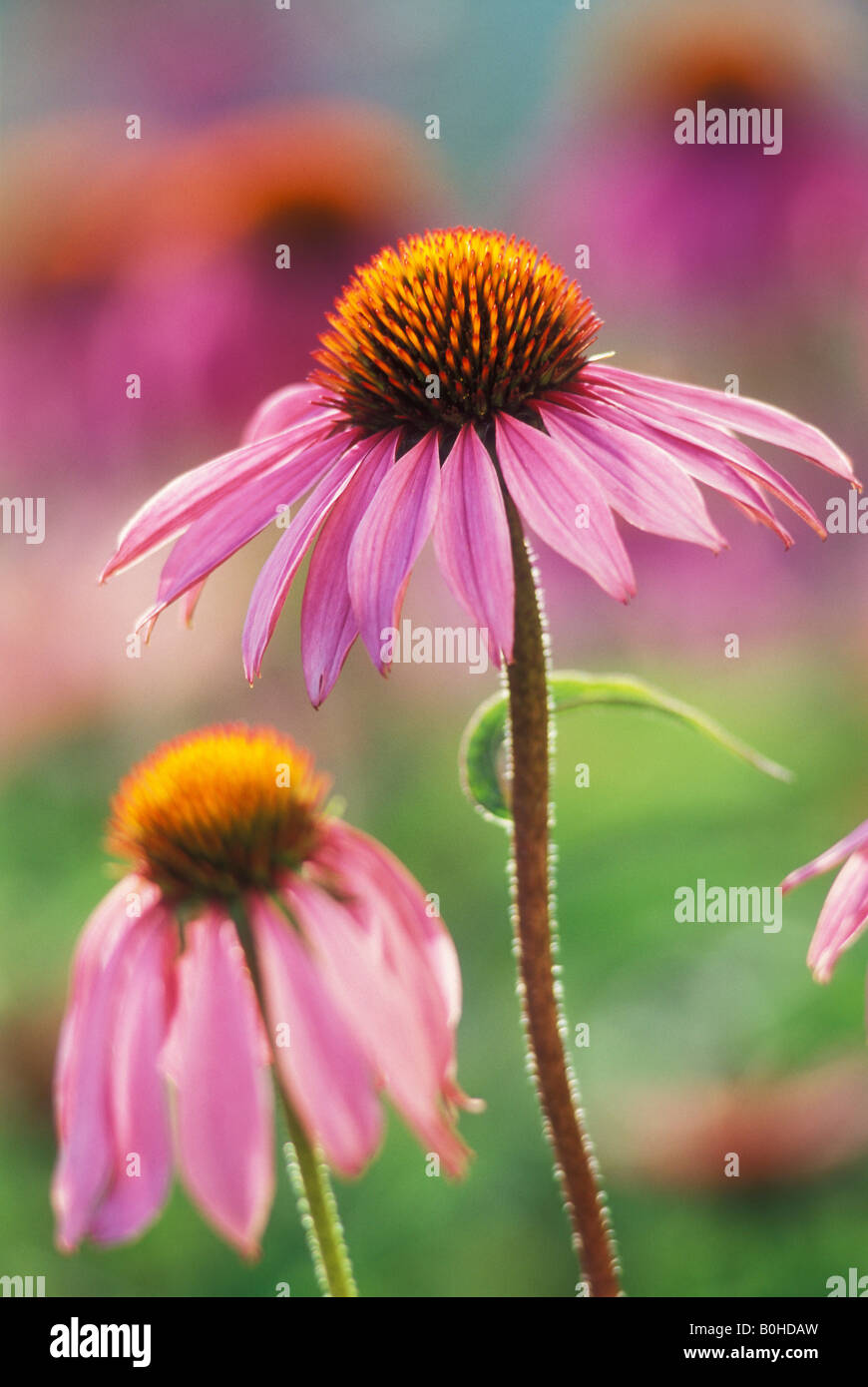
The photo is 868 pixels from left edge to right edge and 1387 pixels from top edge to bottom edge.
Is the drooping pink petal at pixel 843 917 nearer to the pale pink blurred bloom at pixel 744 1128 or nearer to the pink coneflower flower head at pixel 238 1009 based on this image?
the pink coneflower flower head at pixel 238 1009

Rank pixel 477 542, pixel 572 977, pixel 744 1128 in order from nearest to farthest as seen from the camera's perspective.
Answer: pixel 477 542 < pixel 744 1128 < pixel 572 977

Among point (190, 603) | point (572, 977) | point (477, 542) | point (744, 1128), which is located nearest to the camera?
point (477, 542)

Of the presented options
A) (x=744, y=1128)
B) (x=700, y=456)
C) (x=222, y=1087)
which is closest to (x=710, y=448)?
(x=700, y=456)

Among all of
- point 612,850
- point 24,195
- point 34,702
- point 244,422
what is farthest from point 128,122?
point 612,850

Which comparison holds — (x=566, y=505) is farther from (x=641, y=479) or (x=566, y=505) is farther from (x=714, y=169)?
(x=714, y=169)

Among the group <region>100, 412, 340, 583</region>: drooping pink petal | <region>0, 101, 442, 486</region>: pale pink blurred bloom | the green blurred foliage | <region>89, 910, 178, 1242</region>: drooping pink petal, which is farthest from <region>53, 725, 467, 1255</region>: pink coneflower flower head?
<region>0, 101, 442, 486</region>: pale pink blurred bloom

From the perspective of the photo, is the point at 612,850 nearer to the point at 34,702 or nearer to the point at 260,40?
the point at 34,702

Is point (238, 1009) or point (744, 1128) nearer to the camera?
point (238, 1009)
